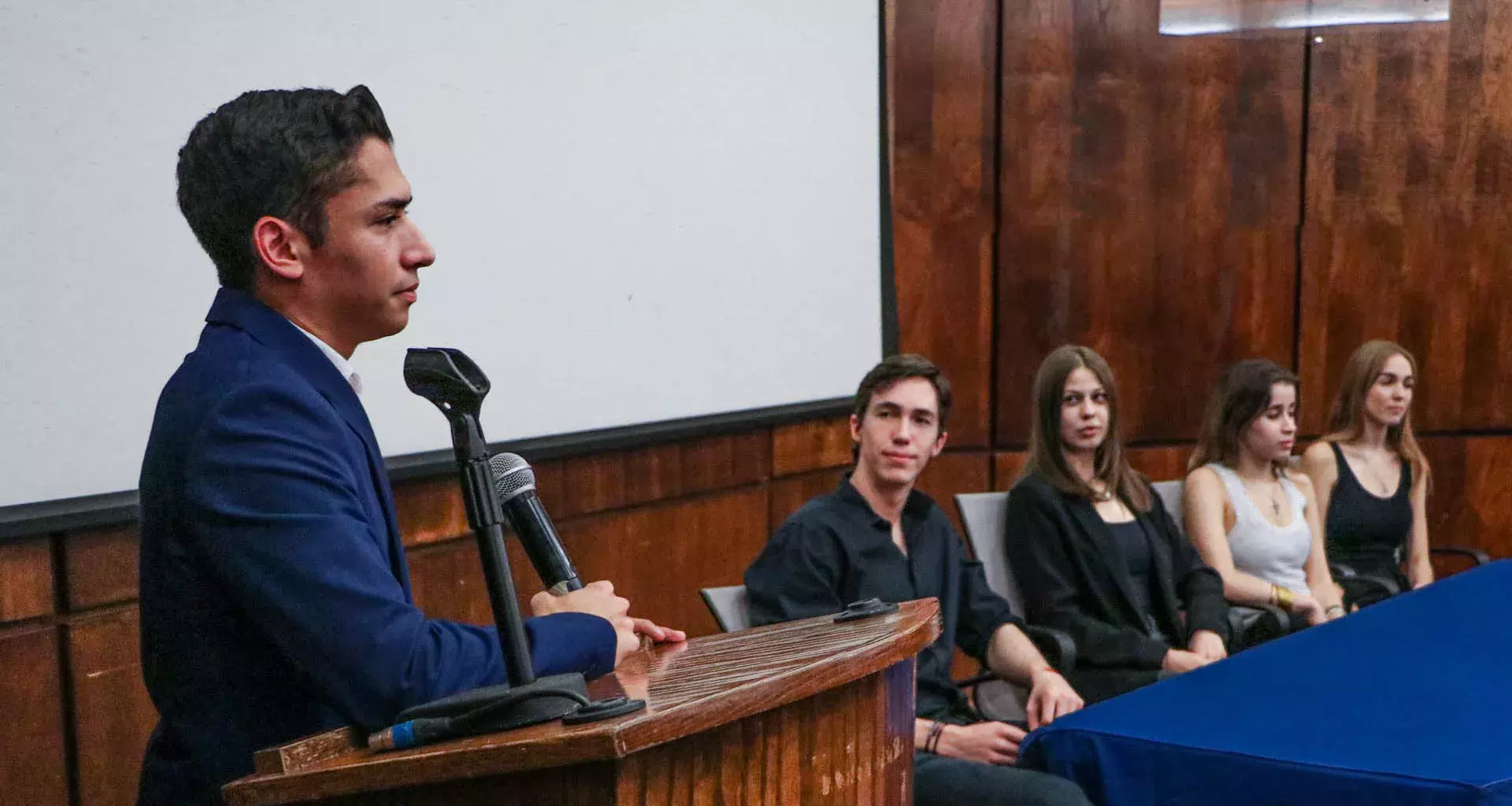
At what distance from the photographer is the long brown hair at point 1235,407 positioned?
3.72 metres

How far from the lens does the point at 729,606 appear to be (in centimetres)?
252

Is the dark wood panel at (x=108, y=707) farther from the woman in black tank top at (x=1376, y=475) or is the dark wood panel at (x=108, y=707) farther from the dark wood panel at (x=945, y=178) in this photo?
the woman in black tank top at (x=1376, y=475)

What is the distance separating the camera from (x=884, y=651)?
4.02ft

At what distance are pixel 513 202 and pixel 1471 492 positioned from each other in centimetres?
397

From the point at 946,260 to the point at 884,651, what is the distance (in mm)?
3620

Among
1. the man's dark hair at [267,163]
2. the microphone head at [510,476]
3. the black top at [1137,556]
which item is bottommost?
the black top at [1137,556]

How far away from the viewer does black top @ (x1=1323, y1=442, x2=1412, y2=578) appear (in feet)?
13.6

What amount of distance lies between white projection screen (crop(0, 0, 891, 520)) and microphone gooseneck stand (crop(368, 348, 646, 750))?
4.59 ft

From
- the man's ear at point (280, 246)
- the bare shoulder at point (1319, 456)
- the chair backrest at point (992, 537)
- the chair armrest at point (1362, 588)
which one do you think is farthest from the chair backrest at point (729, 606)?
the bare shoulder at point (1319, 456)

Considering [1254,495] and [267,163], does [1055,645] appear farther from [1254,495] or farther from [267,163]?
[267,163]

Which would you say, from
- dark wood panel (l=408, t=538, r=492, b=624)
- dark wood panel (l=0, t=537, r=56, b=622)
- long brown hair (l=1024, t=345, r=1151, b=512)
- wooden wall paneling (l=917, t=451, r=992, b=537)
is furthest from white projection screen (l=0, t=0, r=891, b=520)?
long brown hair (l=1024, t=345, r=1151, b=512)

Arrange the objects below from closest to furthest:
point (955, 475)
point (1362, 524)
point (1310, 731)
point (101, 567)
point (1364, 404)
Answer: point (1310, 731), point (101, 567), point (1362, 524), point (1364, 404), point (955, 475)

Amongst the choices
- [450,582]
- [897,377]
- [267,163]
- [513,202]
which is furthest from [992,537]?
[267,163]

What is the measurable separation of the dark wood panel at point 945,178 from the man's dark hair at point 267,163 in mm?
3500
